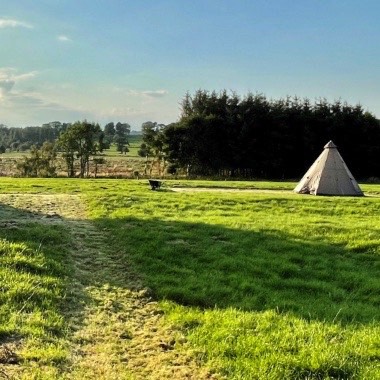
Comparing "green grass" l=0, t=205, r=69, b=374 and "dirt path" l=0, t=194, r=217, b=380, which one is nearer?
"dirt path" l=0, t=194, r=217, b=380

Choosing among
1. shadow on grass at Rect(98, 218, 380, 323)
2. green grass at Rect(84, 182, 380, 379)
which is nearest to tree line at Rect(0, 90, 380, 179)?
green grass at Rect(84, 182, 380, 379)

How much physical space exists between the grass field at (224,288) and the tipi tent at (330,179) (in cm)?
1062

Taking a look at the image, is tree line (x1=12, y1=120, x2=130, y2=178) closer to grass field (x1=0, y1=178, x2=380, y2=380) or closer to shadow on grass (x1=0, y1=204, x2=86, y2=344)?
grass field (x1=0, y1=178, x2=380, y2=380)

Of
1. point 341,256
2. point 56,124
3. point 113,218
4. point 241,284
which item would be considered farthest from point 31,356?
point 56,124

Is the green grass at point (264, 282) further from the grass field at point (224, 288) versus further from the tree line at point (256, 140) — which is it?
the tree line at point (256, 140)

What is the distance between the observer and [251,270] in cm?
882

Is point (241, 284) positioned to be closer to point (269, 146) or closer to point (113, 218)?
point (113, 218)

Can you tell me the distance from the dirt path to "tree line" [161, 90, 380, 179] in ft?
125

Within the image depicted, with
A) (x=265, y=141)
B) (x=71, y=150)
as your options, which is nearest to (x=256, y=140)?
(x=265, y=141)

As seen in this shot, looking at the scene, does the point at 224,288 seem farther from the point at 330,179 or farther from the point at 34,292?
the point at 330,179

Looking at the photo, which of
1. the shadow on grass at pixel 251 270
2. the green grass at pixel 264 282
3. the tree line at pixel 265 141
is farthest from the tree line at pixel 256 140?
the shadow on grass at pixel 251 270

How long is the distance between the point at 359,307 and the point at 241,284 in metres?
1.86

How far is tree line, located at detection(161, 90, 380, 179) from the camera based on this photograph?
47219 mm

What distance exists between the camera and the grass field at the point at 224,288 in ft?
16.4
